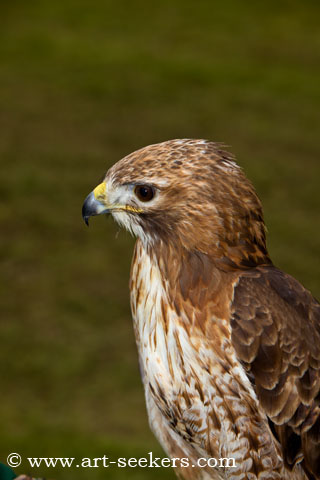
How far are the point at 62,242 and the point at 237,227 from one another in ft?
12.7

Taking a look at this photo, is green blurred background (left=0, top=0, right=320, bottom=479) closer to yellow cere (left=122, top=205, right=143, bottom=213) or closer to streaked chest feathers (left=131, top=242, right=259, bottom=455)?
streaked chest feathers (left=131, top=242, right=259, bottom=455)

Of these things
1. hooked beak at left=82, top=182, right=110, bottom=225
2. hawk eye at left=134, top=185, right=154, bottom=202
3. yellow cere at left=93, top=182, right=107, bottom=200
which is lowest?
hooked beak at left=82, top=182, right=110, bottom=225

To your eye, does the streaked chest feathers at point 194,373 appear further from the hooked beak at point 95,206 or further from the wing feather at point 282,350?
the hooked beak at point 95,206

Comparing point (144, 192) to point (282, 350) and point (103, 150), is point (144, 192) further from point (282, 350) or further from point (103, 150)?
point (103, 150)

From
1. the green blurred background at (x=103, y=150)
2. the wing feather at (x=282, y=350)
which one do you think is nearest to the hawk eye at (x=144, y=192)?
the wing feather at (x=282, y=350)

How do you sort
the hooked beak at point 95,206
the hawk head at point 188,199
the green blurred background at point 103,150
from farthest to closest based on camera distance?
the green blurred background at point 103,150
the hooked beak at point 95,206
the hawk head at point 188,199

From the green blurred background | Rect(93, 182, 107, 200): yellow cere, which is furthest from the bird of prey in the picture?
the green blurred background

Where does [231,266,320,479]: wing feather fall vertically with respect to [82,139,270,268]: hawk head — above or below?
below

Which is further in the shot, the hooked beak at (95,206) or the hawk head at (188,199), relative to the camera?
the hooked beak at (95,206)

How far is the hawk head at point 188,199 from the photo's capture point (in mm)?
1979

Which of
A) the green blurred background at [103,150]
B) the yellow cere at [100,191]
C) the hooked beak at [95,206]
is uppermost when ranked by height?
the yellow cere at [100,191]

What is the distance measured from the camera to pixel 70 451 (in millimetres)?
4051

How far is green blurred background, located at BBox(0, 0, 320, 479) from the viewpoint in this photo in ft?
14.7

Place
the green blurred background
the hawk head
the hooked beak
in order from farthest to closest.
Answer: the green blurred background < the hooked beak < the hawk head
